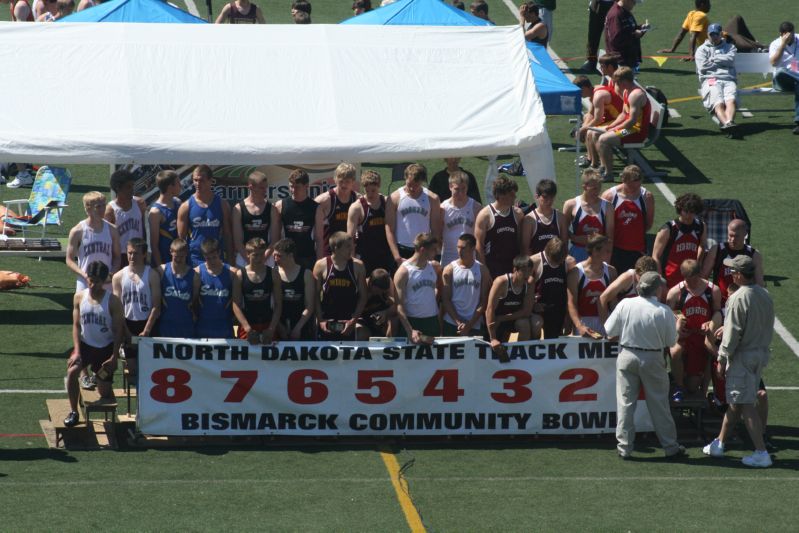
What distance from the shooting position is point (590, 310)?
12.2 meters

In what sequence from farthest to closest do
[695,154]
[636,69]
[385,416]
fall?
1. [636,69]
2. [695,154]
3. [385,416]

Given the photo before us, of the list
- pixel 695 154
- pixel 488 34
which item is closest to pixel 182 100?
pixel 488 34

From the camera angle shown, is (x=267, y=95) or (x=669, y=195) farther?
(x=669, y=195)

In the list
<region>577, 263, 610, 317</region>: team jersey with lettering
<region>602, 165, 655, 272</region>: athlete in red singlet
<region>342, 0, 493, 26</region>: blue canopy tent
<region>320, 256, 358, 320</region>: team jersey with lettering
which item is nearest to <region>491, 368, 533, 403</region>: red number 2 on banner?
<region>577, 263, 610, 317</region>: team jersey with lettering

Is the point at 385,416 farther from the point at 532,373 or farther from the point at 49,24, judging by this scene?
the point at 49,24

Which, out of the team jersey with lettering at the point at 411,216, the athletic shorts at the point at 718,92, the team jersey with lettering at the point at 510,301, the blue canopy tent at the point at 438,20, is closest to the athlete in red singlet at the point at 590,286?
the team jersey with lettering at the point at 510,301

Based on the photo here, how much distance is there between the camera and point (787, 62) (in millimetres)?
21641

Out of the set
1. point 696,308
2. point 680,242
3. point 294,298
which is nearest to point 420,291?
point 294,298

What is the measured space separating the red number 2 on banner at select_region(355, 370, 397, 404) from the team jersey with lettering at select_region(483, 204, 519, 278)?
167cm

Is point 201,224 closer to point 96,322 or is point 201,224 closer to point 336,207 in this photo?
point 336,207

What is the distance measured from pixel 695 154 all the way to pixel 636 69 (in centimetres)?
231

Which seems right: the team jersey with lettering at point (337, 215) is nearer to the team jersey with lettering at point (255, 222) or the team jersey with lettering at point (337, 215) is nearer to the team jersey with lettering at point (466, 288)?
the team jersey with lettering at point (255, 222)

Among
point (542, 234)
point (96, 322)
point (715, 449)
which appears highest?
point (542, 234)

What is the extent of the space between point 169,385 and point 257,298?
1023mm
